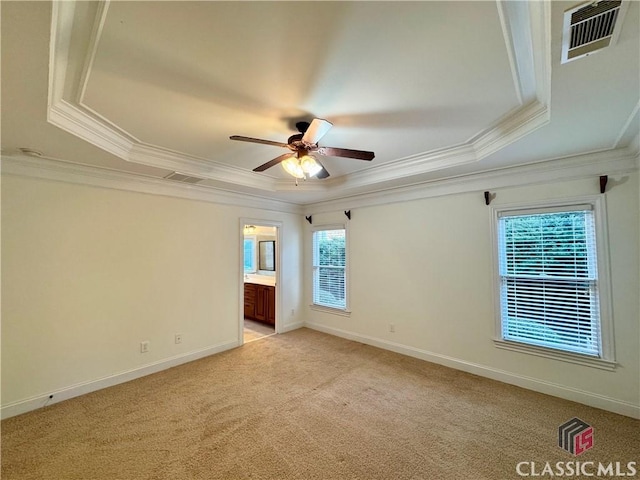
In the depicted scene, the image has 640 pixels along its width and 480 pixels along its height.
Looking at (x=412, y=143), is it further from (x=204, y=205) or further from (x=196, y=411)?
(x=196, y=411)

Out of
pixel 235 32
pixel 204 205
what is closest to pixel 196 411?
pixel 204 205

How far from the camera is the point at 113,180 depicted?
3.17 metres

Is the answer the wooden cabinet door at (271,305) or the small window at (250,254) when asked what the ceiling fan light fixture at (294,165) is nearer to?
the wooden cabinet door at (271,305)

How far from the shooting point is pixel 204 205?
400 centimetres

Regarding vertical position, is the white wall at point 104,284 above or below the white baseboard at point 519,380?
above

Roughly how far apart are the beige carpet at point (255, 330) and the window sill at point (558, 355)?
3529 mm

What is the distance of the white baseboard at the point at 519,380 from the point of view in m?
2.58

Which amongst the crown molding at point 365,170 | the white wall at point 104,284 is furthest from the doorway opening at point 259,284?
the crown molding at point 365,170

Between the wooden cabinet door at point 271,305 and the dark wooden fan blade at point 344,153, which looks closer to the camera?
the dark wooden fan blade at point 344,153

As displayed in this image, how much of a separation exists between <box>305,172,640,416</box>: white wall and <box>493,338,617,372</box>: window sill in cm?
5

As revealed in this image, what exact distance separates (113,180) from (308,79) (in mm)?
2693

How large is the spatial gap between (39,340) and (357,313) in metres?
3.85

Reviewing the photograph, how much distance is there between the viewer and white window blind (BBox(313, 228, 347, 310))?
16.1ft

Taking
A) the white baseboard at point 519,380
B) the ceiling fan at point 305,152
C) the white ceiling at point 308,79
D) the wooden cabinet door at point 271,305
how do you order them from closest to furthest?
the white ceiling at point 308,79 → the ceiling fan at point 305,152 → the white baseboard at point 519,380 → the wooden cabinet door at point 271,305
